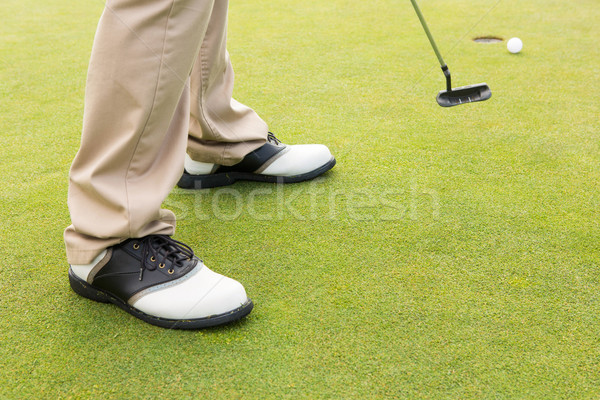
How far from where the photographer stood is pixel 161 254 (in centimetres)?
124

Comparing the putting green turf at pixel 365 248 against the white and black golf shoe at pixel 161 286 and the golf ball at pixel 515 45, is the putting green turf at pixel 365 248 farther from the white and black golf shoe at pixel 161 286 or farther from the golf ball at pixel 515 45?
the golf ball at pixel 515 45

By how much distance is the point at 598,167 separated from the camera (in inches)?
71.6

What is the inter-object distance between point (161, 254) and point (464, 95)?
1.25m

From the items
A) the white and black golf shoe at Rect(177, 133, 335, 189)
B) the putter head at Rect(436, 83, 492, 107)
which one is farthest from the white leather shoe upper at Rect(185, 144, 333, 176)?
the putter head at Rect(436, 83, 492, 107)

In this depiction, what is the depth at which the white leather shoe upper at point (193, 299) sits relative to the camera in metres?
1.16

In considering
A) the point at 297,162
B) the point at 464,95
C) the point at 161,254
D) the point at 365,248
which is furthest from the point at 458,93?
the point at 161,254

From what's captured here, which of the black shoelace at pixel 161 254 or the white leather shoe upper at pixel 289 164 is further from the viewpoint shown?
the white leather shoe upper at pixel 289 164

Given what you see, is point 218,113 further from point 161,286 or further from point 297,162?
point 161,286

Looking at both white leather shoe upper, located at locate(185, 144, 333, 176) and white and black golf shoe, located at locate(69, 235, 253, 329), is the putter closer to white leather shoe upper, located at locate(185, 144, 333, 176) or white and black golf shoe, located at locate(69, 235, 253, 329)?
white leather shoe upper, located at locate(185, 144, 333, 176)

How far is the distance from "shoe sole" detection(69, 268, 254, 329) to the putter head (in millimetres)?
1108

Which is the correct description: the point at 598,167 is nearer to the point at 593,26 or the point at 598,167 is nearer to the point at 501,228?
the point at 501,228

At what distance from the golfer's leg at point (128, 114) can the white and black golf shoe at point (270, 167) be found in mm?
538

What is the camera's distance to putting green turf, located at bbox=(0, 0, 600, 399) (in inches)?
40.9

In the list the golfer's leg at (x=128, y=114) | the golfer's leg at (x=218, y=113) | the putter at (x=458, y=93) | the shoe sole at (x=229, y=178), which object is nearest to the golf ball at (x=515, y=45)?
the putter at (x=458, y=93)
